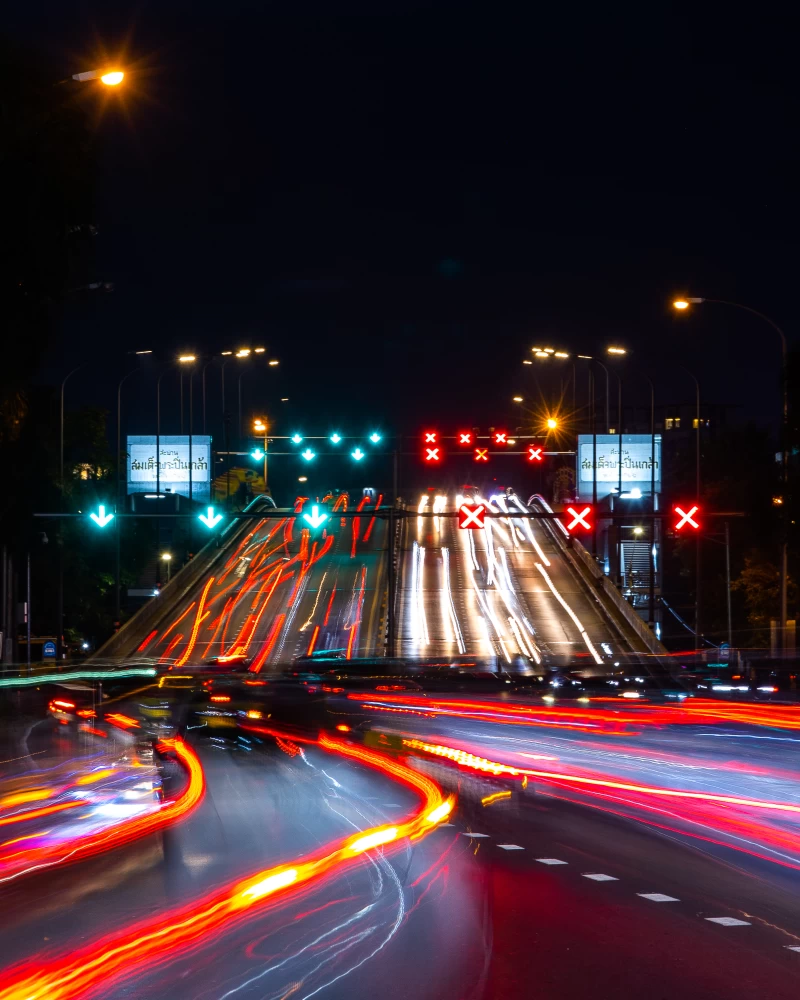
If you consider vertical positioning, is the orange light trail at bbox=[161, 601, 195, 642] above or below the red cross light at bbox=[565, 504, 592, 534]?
below

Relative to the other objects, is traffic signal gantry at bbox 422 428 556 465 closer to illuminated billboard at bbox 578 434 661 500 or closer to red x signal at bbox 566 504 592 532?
red x signal at bbox 566 504 592 532

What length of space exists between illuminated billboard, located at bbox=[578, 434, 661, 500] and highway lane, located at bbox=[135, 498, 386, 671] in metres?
11.9

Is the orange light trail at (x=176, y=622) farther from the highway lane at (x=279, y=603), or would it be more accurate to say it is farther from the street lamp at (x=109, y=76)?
the street lamp at (x=109, y=76)

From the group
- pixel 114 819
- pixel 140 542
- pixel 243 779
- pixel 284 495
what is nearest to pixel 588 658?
pixel 243 779

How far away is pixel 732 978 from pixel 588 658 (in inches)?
1683

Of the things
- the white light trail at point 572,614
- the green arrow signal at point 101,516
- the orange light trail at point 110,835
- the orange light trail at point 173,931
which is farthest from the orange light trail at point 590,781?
the white light trail at point 572,614

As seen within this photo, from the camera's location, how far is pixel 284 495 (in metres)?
156

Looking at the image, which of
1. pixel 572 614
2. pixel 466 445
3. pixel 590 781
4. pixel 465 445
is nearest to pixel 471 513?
pixel 465 445

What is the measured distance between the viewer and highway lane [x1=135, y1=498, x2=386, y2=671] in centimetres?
5391

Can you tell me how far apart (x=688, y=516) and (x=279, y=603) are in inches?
1124

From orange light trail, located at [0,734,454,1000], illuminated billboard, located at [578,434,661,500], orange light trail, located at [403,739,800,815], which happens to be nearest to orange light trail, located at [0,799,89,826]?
orange light trail, located at [0,734,454,1000]

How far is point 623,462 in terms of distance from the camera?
67.0 m

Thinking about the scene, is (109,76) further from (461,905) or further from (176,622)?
(176,622)

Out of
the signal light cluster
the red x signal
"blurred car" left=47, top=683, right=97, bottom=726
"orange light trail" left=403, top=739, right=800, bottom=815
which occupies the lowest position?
"blurred car" left=47, top=683, right=97, bottom=726
